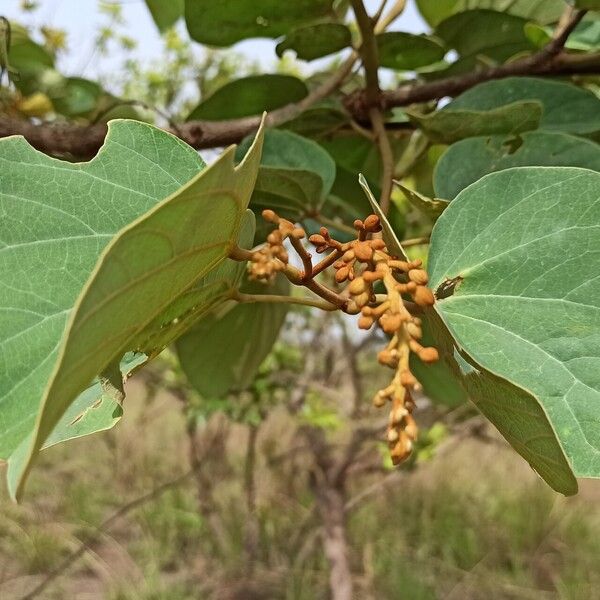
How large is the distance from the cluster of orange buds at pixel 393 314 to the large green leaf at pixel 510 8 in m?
0.55

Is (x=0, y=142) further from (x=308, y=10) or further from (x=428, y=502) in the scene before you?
(x=428, y=502)

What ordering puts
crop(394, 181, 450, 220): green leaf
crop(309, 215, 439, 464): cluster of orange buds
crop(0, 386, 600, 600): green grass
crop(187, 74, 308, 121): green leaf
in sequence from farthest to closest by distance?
crop(0, 386, 600, 600): green grass, crop(187, 74, 308, 121): green leaf, crop(394, 181, 450, 220): green leaf, crop(309, 215, 439, 464): cluster of orange buds

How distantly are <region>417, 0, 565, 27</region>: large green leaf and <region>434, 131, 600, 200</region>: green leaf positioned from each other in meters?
0.28

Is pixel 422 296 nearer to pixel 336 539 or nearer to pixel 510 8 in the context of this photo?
pixel 510 8

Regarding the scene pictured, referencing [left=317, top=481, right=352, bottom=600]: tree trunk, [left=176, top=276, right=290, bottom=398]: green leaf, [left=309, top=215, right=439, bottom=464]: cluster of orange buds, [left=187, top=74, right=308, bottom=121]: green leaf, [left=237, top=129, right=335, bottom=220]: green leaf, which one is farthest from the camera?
[left=317, top=481, right=352, bottom=600]: tree trunk

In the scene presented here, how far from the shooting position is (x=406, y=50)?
2.13 feet

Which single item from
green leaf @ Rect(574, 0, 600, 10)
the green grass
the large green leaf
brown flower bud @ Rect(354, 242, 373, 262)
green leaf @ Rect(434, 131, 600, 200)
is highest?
brown flower bud @ Rect(354, 242, 373, 262)

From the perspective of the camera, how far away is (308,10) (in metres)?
0.63

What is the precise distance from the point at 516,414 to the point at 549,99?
394 millimetres

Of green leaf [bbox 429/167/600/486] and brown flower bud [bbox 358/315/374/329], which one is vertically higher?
brown flower bud [bbox 358/315/374/329]

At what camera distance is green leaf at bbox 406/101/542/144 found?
1.67 feet

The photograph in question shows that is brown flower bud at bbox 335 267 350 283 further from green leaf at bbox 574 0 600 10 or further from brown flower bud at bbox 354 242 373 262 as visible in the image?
green leaf at bbox 574 0 600 10

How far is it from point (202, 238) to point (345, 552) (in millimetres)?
2175

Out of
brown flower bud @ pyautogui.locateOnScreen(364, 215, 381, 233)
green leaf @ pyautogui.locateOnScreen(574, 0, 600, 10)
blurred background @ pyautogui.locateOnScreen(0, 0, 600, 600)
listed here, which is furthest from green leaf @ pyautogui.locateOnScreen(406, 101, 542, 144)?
blurred background @ pyautogui.locateOnScreen(0, 0, 600, 600)
